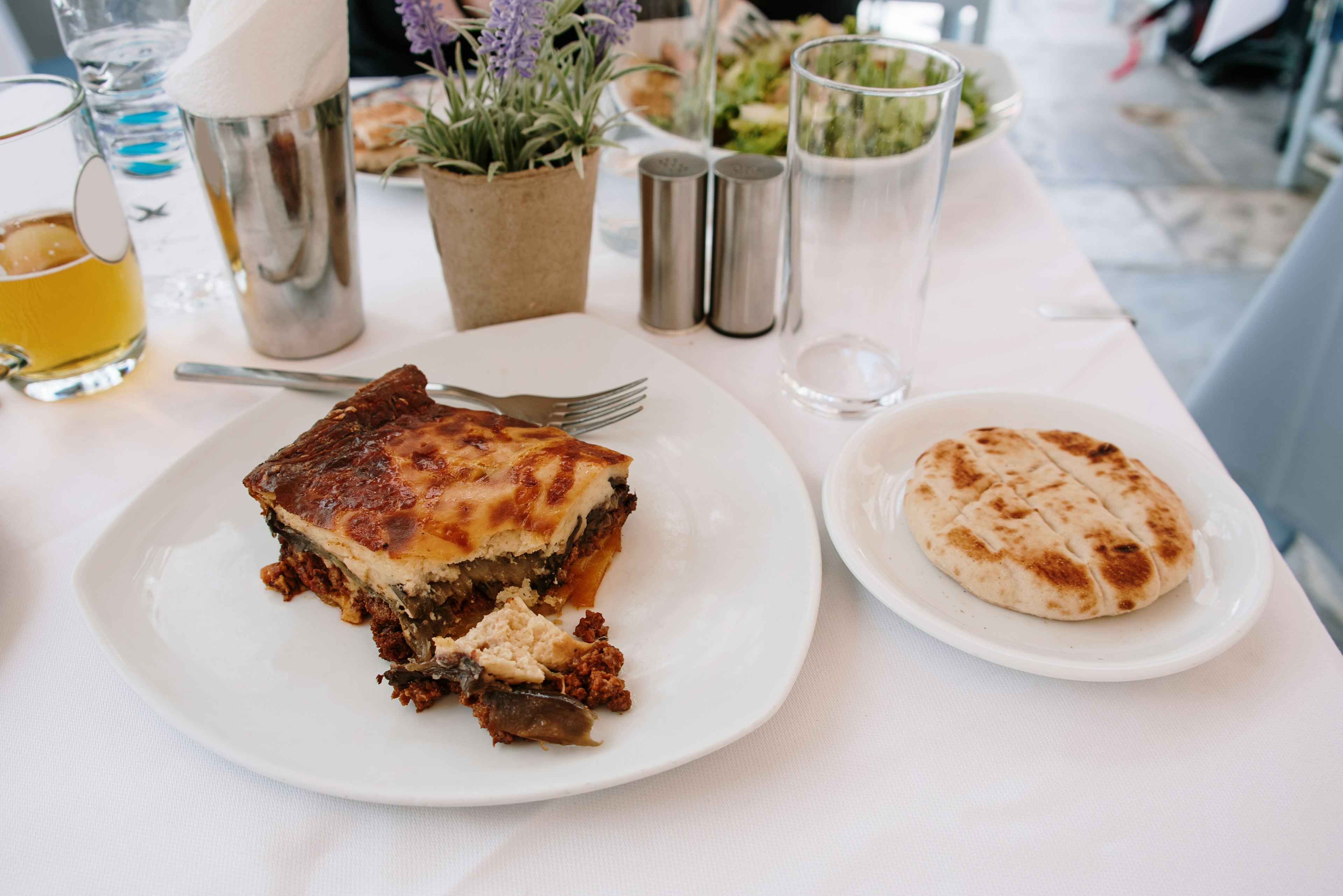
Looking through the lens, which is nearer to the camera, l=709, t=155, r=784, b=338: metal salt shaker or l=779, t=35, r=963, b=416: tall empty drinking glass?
l=779, t=35, r=963, b=416: tall empty drinking glass

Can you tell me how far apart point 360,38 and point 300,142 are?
187 cm

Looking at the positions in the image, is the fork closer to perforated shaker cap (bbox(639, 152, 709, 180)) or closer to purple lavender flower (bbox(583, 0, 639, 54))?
perforated shaker cap (bbox(639, 152, 709, 180))

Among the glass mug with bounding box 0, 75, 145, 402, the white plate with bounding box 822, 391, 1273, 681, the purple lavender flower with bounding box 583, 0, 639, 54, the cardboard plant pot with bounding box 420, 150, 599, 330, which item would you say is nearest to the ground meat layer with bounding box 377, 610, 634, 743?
the white plate with bounding box 822, 391, 1273, 681

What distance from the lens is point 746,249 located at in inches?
61.6

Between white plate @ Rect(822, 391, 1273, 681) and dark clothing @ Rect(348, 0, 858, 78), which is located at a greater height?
dark clothing @ Rect(348, 0, 858, 78)

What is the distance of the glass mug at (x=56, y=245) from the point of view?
1313 millimetres

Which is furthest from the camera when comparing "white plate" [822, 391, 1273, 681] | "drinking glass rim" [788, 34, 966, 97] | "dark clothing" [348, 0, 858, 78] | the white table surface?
"dark clothing" [348, 0, 858, 78]

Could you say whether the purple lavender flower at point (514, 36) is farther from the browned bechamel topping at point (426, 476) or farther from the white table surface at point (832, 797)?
the white table surface at point (832, 797)

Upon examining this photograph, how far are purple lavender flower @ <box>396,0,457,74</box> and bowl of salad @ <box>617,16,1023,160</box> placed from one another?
418 mm

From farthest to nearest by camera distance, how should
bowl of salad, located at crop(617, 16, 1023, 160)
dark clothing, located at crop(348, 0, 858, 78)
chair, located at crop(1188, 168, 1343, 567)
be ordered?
dark clothing, located at crop(348, 0, 858, 78) < chair, located at crop(1188, 168, 1343, 567) < bowl of salad, located at crop(617, 16, 1023, 160)

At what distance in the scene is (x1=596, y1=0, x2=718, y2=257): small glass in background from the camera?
5.56 feet

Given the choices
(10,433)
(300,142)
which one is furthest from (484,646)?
(10,433)

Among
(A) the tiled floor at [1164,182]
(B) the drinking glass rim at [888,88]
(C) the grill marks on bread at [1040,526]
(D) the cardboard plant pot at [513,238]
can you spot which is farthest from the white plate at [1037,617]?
(A) the tiled floor at [1164,182]

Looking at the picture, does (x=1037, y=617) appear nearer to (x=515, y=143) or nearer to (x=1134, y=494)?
(x=1134, y=494)
